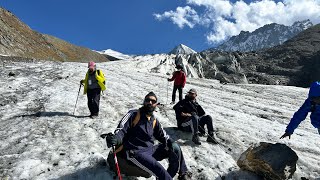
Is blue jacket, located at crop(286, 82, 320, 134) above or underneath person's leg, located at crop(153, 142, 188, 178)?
above

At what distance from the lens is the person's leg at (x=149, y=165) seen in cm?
865

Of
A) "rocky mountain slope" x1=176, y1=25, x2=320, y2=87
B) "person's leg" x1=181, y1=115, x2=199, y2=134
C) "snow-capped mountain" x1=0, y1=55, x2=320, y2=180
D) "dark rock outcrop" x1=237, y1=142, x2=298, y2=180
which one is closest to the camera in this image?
"dark rock outcrop" x1=237, y1=142, x2=298, y2=180

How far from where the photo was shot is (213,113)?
19891 millimetres

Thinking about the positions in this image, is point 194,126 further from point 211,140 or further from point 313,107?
point 313,107

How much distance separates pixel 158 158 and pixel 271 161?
323 centimetres

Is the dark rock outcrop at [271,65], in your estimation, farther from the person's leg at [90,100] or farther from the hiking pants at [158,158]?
the hiking pants at [158,158]

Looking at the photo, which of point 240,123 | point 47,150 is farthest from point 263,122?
point 47,150

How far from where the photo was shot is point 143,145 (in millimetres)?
9031

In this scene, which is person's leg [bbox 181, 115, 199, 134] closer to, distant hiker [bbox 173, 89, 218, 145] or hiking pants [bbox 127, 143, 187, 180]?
distant hiker [bbox 173, 89, 218, 145]

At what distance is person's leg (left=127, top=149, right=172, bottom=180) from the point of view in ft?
28.4

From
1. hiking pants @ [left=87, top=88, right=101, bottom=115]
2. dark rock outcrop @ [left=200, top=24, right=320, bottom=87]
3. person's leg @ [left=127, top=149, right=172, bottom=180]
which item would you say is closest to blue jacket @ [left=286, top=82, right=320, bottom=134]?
person's leg @ [left=127, top=149, right=172, bottom=180]

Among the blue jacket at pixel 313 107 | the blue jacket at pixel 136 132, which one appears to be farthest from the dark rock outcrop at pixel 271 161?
the blue jacket at pixel 136 132

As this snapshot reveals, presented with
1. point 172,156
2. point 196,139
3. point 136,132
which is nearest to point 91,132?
point 196,139

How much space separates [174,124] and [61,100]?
6.51 m
